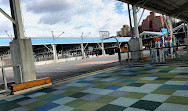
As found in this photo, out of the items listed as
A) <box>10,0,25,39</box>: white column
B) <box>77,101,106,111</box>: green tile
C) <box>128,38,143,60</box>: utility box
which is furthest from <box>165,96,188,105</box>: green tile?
<box>128,38,143,60</box>: utility box

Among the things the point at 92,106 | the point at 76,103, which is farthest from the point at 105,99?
the point at 76,103

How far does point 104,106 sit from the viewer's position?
3.74 metres

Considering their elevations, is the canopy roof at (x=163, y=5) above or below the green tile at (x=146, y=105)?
above

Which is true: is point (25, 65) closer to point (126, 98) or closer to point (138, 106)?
point (126, 98)

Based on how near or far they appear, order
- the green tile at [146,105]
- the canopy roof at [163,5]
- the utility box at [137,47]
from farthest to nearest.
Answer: the utility box at [137,47]
the canopy roof at [163,5]
the green tile at [146,105]

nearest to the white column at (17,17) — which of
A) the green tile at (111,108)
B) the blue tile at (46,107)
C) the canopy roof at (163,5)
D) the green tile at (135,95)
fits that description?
the blue tile at (46,107)

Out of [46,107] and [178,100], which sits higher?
[178,100]

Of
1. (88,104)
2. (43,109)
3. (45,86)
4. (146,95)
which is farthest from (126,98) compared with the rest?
(45,86)

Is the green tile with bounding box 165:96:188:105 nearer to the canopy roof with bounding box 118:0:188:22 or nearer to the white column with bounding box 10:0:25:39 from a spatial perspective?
the white column with bounding box 10:0:25:39

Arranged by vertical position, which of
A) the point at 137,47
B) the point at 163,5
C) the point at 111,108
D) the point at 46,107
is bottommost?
the point at 46,107

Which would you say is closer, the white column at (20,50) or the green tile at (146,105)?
the green tile at (146,105)

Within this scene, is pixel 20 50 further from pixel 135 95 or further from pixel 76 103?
pixel 135 95

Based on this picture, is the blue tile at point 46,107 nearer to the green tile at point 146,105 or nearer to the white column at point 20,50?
the green tile at point 146,105

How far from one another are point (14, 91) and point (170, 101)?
19.1 feet
